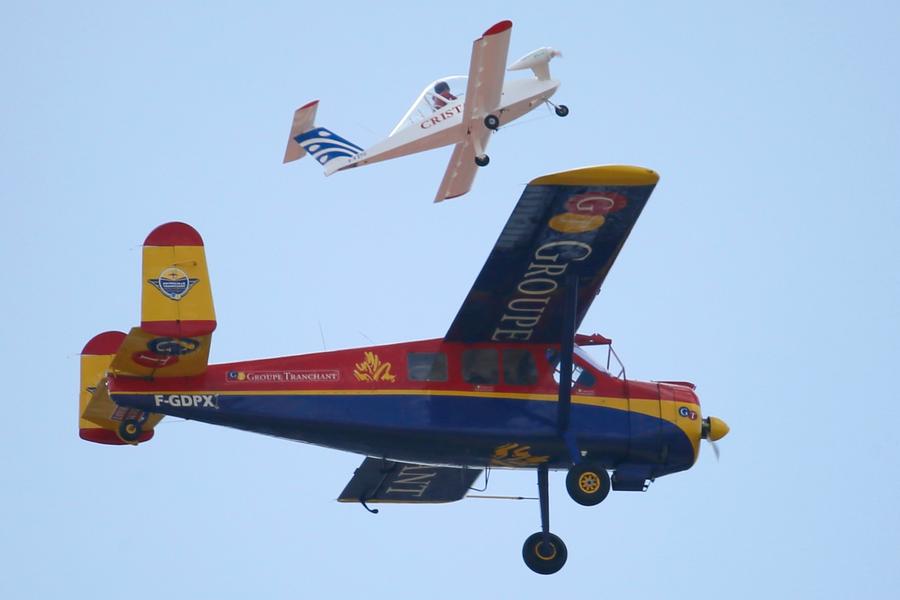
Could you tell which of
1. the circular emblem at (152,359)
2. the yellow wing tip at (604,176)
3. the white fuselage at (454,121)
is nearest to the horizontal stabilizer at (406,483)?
the circular emblem at (152,359)

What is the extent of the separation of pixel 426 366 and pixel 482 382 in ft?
2.44

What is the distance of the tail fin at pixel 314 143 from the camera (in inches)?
1785

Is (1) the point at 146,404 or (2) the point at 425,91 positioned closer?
(1) the point at 146,404

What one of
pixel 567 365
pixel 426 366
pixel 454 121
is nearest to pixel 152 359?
pixel 426 366

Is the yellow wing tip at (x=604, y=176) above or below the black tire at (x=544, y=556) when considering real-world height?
above

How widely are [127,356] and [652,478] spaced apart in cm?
696

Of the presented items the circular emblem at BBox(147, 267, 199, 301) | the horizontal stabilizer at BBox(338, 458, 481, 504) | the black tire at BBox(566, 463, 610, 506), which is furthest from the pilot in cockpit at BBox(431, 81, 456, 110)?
the circular emblem at BBox(147, 267, 199, 301)

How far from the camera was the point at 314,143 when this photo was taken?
46844 millimetres

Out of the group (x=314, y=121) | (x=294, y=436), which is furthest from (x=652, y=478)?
(x=314, y=121)

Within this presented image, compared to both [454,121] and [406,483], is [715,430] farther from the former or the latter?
[454,121]

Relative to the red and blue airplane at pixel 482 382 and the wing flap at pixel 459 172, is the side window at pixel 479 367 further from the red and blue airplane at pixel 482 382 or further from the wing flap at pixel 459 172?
the wing flap at pixel 459 172

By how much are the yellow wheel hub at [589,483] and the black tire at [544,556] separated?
113cm

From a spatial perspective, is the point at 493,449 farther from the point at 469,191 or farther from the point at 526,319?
the point at 469,191

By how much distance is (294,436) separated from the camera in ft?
66.8
